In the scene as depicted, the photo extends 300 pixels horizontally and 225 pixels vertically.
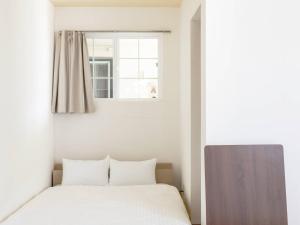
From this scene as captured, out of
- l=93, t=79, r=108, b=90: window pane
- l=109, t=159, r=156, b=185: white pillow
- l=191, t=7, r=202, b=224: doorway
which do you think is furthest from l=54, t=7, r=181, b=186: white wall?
l=191, t=7, r=202, b=224: doorway

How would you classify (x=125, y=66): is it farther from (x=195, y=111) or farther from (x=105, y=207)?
(x=105, y=207)

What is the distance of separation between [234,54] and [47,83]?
2.30m

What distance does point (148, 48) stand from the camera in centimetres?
446

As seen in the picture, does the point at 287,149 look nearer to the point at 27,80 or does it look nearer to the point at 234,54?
the point at 234,54

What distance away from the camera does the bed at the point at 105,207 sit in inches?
107

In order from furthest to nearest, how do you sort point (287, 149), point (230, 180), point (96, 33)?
point (96, 33), point (287, 149), point (230, 180)

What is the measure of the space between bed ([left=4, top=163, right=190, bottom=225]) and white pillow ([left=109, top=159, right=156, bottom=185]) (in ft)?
0.49

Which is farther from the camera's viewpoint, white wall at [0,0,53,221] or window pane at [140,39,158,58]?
window pane at [140,39,158,58]

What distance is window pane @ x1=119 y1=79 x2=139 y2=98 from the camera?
4.43 meters

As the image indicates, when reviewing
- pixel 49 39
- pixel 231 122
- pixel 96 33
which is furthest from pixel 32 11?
pixel 231 122

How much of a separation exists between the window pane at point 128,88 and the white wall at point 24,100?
0.88 meters

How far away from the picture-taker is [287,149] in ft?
8.48

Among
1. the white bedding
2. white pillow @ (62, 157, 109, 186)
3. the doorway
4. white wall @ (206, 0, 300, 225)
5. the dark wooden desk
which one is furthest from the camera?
white pillow @ (62, 157, 109, 186)

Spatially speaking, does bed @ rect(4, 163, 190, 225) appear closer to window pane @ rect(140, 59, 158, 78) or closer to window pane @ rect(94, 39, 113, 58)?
window pane @ rect(140, 59, 158, 78)
